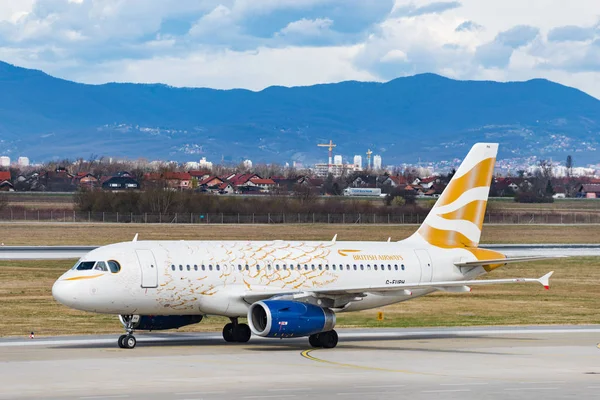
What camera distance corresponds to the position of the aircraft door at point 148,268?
38906mm

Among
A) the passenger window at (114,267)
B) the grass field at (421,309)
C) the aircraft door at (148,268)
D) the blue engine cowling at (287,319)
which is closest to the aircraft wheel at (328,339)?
the blue engine cowling at (287,319)

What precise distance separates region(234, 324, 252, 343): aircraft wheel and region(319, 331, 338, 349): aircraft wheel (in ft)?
11.5

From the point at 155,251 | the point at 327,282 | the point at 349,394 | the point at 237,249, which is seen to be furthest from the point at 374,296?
the point at 349,394

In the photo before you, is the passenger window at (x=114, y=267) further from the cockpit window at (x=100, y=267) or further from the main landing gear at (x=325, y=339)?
the main landing gear at (x=325, y=339)

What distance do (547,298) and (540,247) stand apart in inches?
1486

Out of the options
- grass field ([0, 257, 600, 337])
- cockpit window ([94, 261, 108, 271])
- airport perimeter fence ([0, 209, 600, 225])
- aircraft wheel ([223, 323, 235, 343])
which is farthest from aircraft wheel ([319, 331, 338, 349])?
airport perimeter fence ([0, 209, 600, 225])

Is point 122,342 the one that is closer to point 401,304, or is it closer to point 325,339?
point 325,339

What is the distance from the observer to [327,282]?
139ft

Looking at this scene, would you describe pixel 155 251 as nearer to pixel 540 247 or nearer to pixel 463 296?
pixel 463 296

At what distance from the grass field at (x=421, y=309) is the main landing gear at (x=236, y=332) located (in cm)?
549

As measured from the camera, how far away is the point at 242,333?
42.4m

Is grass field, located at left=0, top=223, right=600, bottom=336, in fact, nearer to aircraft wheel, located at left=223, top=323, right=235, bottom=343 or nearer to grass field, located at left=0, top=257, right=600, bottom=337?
grass field, located at left=0, top=257, right=600, bottom=337

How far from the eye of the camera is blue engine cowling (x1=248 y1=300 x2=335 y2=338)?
38156 millimetres

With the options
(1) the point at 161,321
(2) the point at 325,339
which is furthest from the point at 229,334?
(2) the point at 325,339
